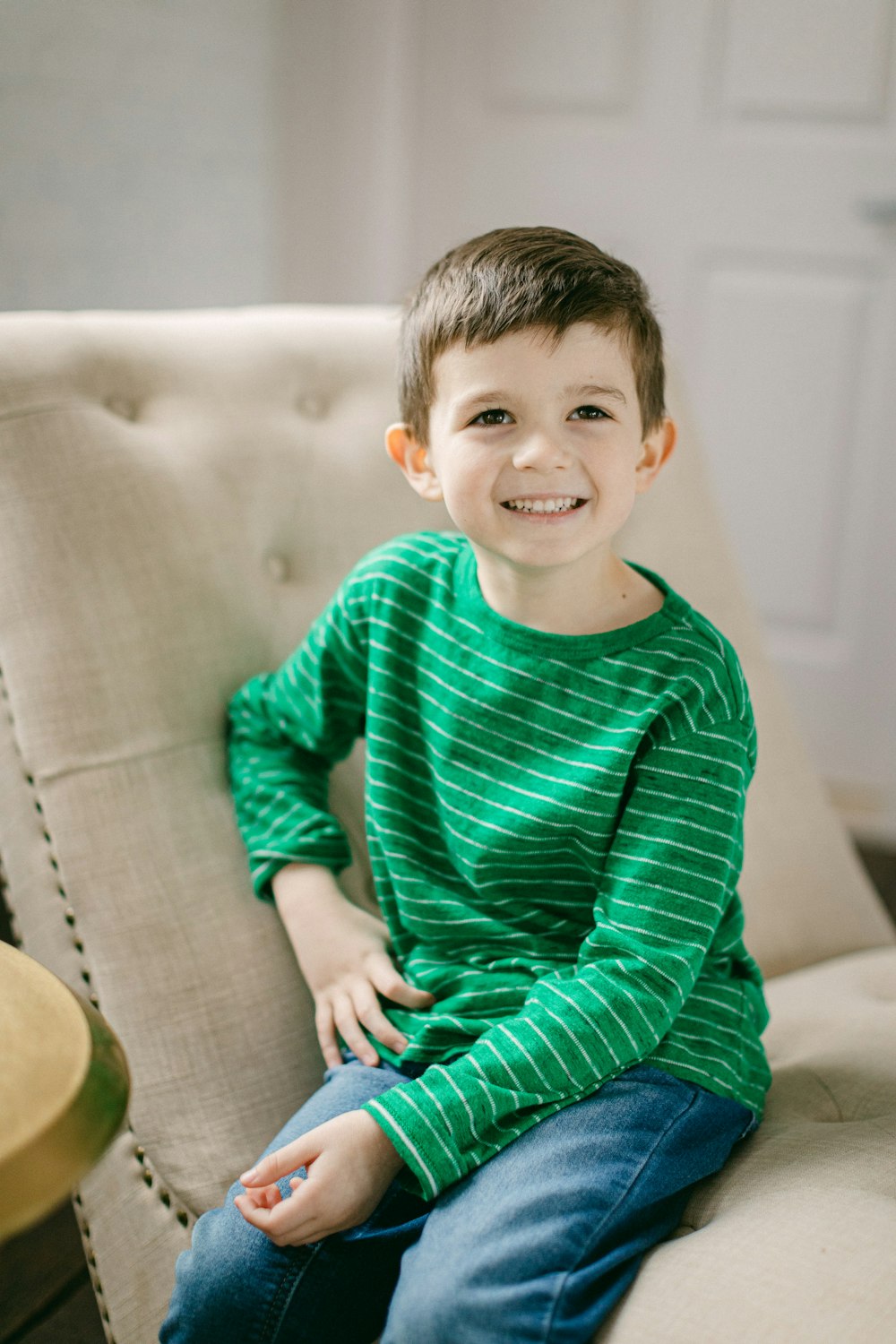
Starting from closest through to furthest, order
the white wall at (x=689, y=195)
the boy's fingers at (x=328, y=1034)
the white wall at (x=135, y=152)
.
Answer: the boy's fingers at (x=328, y=1034), the white wall at (x=135, y=152), the white wall at (x=689, y=195)

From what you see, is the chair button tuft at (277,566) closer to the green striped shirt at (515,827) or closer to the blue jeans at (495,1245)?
the green striped shirt at (515,827)

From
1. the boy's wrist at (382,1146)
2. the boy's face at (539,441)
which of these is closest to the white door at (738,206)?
the boy's face at (539,441)

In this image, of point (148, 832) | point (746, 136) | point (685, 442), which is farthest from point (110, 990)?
point (746, 136)

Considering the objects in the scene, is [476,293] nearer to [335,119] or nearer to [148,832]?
[148,832]

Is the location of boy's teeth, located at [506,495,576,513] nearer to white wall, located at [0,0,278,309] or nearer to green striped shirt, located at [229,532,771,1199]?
green striped shirt, located at [229,532,771,1199]

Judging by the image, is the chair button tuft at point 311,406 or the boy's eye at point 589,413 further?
the chair button tuft at point 311,406

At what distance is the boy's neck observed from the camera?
808mm

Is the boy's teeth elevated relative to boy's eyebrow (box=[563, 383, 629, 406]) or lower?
lower

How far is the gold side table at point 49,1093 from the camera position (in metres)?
0.45

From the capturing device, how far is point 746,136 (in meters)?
2.12

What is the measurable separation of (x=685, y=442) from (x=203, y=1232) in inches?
33.3

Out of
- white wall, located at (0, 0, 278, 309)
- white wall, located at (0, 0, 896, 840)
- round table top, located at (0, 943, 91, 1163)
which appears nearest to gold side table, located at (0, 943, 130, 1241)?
round table top, located at (0, 943, 91, 1163)

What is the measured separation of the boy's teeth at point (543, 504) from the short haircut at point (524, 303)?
3.5 inches

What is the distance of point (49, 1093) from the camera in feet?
1.59
